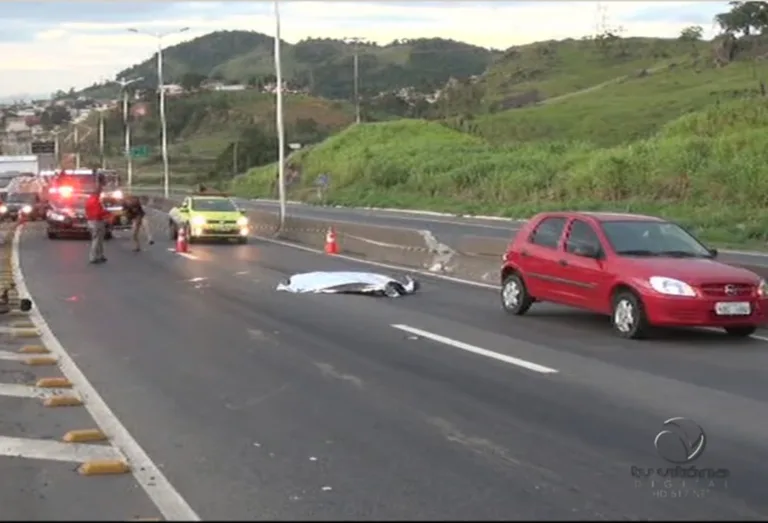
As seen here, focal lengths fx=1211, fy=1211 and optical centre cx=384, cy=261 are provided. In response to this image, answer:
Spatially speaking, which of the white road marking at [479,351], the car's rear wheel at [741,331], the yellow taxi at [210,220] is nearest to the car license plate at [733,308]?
the car's rear wheel at [741,331]

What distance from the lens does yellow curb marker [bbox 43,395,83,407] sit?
10.1 meters

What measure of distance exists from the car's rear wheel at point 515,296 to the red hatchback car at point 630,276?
1cm

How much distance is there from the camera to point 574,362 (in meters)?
12.5

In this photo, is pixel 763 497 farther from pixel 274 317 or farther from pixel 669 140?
pixel 669 140

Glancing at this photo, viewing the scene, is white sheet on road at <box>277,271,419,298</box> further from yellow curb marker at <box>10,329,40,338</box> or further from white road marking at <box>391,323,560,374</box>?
yellow curb marker at <box>10,329,40,338</box>

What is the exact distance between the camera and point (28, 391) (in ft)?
35.4

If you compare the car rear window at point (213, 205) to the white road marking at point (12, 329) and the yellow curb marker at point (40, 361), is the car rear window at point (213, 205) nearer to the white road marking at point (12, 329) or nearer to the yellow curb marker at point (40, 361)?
the white road marking at point (12, 329)

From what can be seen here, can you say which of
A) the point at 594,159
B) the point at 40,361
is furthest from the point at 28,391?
the point at 594,159

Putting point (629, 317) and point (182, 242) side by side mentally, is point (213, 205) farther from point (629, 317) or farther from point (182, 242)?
point (629, 317)

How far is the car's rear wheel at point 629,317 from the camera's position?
46.0ft

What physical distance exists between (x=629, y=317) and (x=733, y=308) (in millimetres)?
1181

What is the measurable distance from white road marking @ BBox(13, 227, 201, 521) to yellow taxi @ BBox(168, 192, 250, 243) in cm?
2043

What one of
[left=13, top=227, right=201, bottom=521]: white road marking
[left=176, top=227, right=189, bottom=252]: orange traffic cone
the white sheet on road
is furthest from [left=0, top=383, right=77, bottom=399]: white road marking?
[left=176, top=227, right=189, bottom=252]: orange traffic cone

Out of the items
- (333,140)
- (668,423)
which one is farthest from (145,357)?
(333,140)
